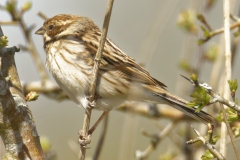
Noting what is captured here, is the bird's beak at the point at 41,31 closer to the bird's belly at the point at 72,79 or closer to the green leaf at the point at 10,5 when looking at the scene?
the green leaf at the point at 10,5

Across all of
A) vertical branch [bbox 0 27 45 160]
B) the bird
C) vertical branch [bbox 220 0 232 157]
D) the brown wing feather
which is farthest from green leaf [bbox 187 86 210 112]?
the brown wing feather

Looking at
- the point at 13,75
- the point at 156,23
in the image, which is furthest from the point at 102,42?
the point at 156,23

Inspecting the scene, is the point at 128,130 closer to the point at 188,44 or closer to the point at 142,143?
the point at 188,44

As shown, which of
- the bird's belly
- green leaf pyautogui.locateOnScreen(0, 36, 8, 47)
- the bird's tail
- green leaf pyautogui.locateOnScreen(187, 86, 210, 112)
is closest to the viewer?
green leaf pyautogui.locateOnScreen(187, 86, 210, 112)

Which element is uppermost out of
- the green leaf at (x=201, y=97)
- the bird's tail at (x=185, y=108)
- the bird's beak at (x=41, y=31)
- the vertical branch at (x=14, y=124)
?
the green leaf at (x=201, y=97)

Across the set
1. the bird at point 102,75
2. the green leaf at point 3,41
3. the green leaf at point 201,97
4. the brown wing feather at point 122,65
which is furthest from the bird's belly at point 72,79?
the green leaf at point 201,97

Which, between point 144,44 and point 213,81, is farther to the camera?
point 213,81

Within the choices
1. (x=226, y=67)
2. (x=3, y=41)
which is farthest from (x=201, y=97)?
Answer: (x=3, y=41)

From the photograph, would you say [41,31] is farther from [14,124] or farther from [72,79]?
[14,124]

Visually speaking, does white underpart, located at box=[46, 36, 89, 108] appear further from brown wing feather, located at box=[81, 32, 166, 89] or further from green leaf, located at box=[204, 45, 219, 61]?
green leaf, located at box=[204, 45, 219, 61]
